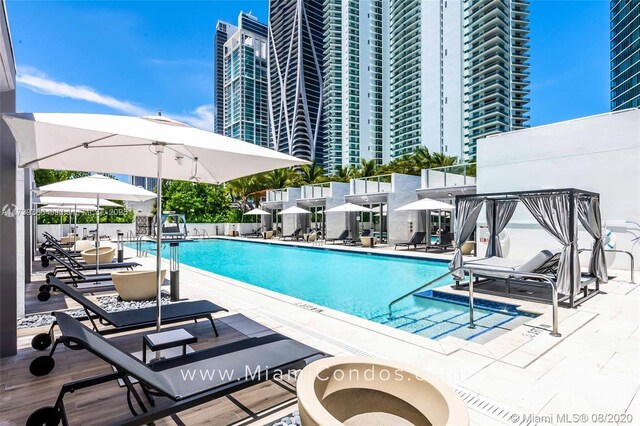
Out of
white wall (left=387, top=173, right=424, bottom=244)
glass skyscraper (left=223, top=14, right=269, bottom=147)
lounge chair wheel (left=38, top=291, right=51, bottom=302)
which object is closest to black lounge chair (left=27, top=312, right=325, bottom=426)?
lounge chair wheel (left=38, top=291, right=51, bottom=302)

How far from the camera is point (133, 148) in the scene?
4121mm

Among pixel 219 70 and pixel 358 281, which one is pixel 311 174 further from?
pixel 219 70

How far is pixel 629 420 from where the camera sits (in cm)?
260

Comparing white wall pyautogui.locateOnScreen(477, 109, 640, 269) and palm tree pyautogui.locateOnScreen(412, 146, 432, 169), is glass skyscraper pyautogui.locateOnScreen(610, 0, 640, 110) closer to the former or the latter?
palm tree pyautogui.locateOnScreen(412, 146, 432, 169)

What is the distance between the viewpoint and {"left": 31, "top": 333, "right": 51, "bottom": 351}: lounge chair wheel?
3848mm

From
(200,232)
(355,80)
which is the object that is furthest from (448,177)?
(355,80)

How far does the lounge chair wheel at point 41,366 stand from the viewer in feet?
10.5

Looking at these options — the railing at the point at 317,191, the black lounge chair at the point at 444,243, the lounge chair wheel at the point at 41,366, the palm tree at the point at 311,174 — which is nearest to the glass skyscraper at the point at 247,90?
the palm tree at the point at 311,174

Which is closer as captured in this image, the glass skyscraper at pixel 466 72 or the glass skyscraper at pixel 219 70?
the glass skyscraper at pixel 466 72

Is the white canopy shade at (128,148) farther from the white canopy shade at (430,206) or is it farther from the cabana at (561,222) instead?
the white canopy shade at (430,206)

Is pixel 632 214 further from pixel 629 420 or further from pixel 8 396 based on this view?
pixel 8 396

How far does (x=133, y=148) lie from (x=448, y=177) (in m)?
14.8

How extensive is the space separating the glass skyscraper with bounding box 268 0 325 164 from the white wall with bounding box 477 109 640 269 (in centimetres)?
7791

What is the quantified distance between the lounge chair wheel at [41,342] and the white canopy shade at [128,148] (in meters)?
1.95
